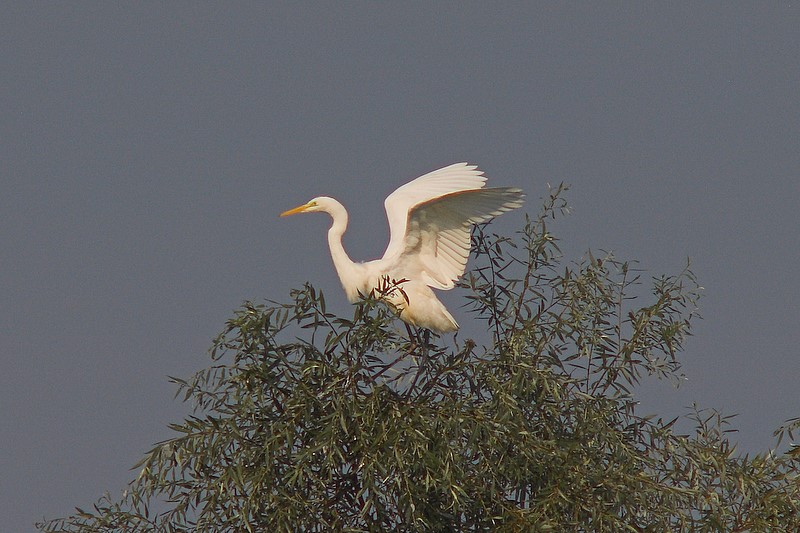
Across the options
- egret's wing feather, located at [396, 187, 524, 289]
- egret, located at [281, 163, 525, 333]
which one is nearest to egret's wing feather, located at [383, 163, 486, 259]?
egret, located at [281, 163, 525, 333]

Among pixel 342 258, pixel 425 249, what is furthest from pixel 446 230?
pixel 342 258

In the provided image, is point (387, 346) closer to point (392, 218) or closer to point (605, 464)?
point (605, 464)

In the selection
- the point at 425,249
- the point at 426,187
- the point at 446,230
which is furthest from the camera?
the point at 426,187

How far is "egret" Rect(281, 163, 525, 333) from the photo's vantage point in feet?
22.3

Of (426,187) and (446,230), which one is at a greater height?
(426,187)

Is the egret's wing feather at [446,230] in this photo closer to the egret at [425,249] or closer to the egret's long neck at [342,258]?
the egret at [425,249]

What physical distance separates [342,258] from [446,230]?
0.62 meters

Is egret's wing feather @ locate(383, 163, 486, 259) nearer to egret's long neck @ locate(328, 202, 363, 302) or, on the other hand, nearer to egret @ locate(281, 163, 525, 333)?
egret @ locate(281, 163, 525, 333)

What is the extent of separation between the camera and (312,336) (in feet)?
18.1

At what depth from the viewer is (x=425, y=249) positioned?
713 cm

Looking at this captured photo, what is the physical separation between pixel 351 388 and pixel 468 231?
1756mm

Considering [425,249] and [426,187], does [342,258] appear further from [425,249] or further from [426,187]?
[426,187]

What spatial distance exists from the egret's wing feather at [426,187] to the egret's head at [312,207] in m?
0.43

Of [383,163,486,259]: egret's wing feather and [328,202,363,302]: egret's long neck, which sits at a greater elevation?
[383,163,486,259]: egret's wing feather
